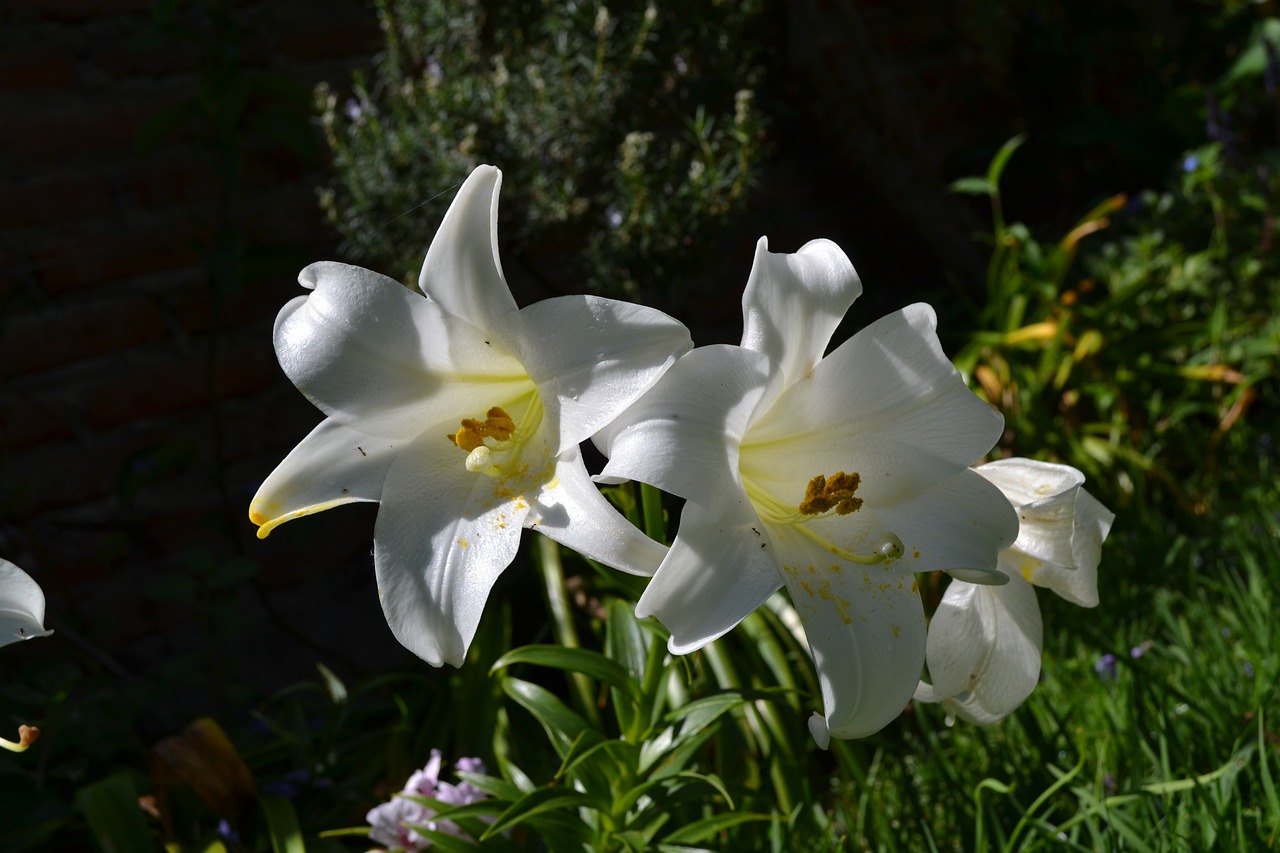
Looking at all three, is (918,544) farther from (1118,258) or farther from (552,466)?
(1118,258)

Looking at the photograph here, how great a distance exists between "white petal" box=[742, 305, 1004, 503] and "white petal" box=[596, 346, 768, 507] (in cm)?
7

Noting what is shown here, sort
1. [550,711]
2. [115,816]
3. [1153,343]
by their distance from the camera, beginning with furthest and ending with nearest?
[1153,343]
[115,816]
[550,711]

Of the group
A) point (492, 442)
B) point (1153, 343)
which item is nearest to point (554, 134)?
point (492, 442)

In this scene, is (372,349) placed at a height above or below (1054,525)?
above

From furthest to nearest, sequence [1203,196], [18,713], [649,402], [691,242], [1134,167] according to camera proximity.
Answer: [1134,167], [1203,196], [691,242], [18,713], [649,402]

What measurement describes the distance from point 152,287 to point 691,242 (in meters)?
1.02

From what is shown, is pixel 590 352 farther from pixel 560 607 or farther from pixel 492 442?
pixel 560 607

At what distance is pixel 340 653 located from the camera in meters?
2.16

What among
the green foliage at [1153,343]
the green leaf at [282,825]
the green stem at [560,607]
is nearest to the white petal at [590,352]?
the green leaf at [282,825]

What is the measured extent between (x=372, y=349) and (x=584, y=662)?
0.41 metres

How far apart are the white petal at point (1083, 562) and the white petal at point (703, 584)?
0.30 m

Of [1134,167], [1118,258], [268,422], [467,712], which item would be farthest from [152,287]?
[1134,167]

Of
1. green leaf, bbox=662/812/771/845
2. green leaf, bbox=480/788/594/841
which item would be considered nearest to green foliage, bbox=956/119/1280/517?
green leaf, bbox=662/812/771/845

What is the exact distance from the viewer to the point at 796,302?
2.20ft
